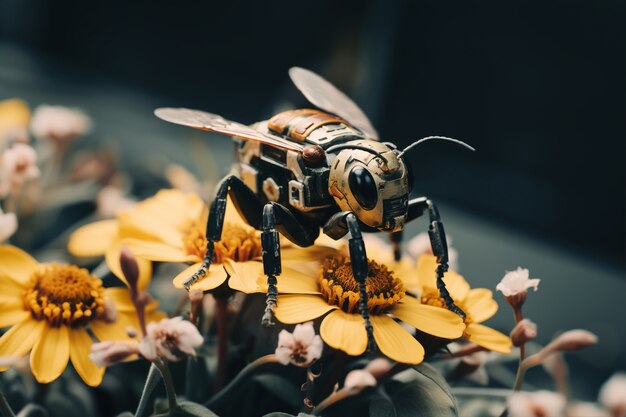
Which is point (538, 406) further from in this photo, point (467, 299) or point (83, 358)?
point (83, 358)

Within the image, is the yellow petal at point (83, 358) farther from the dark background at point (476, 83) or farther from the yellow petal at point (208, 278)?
the dark background at point (476, 83)

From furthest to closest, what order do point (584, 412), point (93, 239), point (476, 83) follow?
point (476, 83) → point (93, 239) → point (584, 412)

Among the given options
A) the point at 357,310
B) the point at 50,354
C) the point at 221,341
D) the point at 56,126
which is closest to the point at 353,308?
the point at 357,310

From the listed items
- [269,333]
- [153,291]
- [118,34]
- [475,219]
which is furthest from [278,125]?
[118,34]

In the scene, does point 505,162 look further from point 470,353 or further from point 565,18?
point 470,353

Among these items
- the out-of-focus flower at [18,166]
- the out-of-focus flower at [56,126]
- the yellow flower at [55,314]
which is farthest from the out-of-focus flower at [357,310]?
the out-of-focus flower at [56,126]

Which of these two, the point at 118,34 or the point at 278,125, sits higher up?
the point at 278,125
